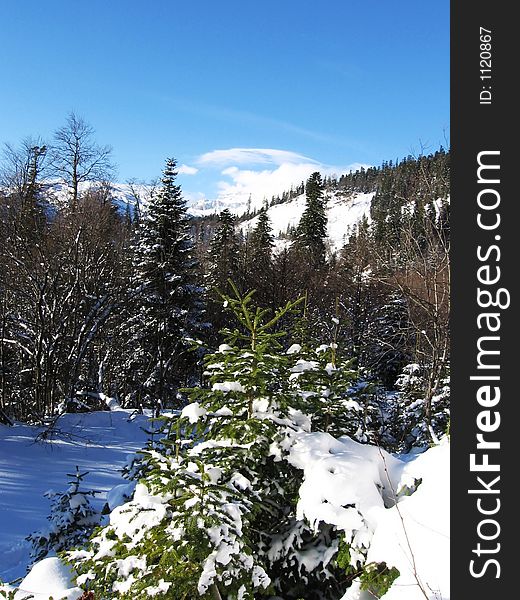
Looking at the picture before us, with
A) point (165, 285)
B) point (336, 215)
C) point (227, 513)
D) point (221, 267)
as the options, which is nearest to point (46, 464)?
point (227, 513)

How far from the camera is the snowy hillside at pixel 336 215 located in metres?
124

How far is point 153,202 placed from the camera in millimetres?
20547

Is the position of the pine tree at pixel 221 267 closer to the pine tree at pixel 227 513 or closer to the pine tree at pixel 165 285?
the pine tree at pixel 165 285

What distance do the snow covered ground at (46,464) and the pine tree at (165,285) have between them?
7.70m

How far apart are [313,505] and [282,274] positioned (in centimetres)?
1870

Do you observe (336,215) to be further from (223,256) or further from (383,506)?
(383,506)

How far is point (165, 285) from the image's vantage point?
19453mm

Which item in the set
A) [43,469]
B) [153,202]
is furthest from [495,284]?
[153,202]

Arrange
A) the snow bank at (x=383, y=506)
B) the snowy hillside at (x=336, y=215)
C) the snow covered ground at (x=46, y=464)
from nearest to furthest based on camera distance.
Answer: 1. the snow bank at (x=383, y=506)
2. the snow covered ground at (x=46, y=464)
3. the snowy hillside at (x=336, y=215)

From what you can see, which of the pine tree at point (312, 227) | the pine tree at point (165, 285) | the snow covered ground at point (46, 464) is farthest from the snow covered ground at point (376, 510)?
the pine tree at point (312, 227)

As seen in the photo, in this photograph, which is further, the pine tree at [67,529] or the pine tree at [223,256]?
the pine tree at [223,256]

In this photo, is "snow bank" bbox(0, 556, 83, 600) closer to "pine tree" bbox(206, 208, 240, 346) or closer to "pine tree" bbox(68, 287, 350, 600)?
"pine tree" bbox(68, 287, 350, 600)

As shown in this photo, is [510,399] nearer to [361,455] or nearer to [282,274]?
[361,455]

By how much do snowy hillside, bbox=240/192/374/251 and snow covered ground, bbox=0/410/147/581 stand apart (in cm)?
10328
